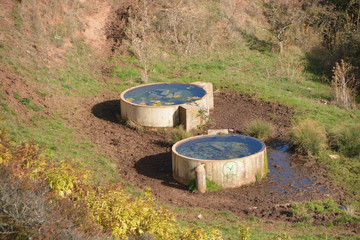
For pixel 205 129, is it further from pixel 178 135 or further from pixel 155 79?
pixel 155 79

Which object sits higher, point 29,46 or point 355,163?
point 29,46

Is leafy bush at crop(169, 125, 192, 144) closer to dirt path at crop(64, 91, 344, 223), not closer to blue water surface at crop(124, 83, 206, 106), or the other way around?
dirt path at crop(64, 91, 344, 223)

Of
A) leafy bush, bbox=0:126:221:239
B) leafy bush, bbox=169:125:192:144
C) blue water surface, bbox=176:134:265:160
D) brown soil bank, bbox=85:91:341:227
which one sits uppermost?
leafy bush, bbox=0:126:221:239

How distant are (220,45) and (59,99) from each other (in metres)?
11.1

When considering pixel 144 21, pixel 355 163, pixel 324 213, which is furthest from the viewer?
pixel 144 21

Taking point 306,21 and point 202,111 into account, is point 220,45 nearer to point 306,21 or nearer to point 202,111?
point 306,21

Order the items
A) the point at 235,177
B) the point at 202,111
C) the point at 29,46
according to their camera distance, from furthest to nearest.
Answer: the point at 29,46 → the point at 202,111 → the point at 235,177

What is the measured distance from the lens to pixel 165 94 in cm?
1642

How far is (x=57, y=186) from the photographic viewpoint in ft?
20.6

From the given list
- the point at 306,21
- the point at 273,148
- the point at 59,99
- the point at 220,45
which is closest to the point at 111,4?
the point at 220,45

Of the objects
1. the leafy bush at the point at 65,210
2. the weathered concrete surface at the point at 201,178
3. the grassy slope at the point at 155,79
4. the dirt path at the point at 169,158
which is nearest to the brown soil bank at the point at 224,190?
the dirt path at the point at 169,158

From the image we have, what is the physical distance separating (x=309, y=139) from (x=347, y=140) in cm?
124

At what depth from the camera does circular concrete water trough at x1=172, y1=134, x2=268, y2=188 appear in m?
10.8

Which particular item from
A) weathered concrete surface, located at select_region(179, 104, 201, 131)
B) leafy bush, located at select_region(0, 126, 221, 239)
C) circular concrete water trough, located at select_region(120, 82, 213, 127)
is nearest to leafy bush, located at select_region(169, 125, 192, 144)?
weathered concrete surface, located at select_region(179, 104, 201, 131)
